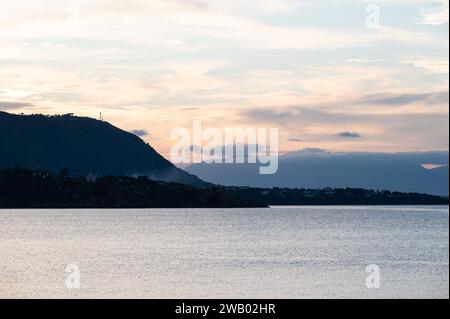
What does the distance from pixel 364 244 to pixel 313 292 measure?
6264cm

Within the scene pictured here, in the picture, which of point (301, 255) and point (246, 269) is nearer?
point (246, 269)

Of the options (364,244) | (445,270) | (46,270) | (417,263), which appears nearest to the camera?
(46,270)

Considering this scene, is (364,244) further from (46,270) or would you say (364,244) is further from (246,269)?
(46,270)

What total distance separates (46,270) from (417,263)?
3695 centimetres

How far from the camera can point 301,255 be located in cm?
9469

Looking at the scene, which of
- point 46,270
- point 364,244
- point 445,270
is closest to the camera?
point 46,270
